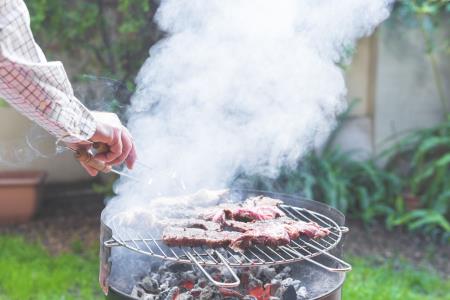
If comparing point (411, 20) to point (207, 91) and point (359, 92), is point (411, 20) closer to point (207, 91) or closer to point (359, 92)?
point (359, 92)

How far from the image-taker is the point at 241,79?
15.0 ft

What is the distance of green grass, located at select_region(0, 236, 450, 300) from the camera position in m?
4.14

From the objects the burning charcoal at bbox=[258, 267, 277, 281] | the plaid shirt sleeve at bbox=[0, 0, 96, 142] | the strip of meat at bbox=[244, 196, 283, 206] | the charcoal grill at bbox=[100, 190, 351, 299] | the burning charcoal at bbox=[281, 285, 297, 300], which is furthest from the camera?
the strip of meat at bbox=[244, 196, 283, 206]

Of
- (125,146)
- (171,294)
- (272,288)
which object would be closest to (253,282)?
(272,288)

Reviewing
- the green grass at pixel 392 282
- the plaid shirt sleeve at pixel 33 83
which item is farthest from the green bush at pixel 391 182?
the plaid shirt sleeve at pixel 33 83

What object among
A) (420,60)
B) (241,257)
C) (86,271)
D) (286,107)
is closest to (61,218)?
(86,271)

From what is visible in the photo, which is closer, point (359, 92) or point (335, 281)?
point (335, 281)

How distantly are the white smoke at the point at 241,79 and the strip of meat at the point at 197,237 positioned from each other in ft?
3.74

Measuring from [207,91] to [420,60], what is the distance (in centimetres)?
299

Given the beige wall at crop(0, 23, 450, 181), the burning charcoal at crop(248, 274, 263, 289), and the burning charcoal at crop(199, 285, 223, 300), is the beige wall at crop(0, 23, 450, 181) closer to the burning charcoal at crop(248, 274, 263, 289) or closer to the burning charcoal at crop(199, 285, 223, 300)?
the burning charcoal at crop(248, 274, 263, 289)

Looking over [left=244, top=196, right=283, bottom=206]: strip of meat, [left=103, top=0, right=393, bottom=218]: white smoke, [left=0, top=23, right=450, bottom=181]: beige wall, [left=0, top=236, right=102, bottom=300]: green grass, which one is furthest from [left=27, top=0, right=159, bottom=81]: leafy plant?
[left=244, top=196, right=283, bottom=206]: strip of meat

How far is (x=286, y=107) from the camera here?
4312 mm

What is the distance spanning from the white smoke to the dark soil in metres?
1.49

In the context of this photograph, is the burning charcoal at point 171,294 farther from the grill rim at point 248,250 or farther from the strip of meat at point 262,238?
the strip of meat at point 262,238
